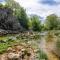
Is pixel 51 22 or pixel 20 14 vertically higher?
pixel 20 14

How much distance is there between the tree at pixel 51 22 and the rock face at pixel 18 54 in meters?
1.05

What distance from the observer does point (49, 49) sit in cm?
489

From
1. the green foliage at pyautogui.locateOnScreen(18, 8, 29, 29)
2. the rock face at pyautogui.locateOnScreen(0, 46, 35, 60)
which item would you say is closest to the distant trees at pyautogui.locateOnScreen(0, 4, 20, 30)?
the green foliage at pyautogui.locateOnScreen(18, 8, 29, 29)

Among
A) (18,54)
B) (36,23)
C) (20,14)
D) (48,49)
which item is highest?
(20,14)

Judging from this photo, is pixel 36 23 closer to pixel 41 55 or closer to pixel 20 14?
pixel 20 14

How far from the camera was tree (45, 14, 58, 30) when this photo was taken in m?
5.02

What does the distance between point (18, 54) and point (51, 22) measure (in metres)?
1.53

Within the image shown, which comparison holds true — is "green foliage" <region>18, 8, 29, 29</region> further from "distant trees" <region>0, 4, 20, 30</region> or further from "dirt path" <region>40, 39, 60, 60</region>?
"dirt path" <region>40, 39, 60, 60</region>

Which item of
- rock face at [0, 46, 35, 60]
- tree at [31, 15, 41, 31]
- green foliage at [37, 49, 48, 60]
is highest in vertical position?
tree at [31, 15, 41, 31]

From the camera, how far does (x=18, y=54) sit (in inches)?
151

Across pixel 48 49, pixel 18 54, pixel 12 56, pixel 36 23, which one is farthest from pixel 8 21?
pixel 12 56

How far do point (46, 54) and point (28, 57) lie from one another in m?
0.50

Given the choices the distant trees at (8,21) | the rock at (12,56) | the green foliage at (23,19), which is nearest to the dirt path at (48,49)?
the green foliage at (23,19)

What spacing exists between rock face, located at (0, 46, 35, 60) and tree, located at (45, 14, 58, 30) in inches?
41.3
